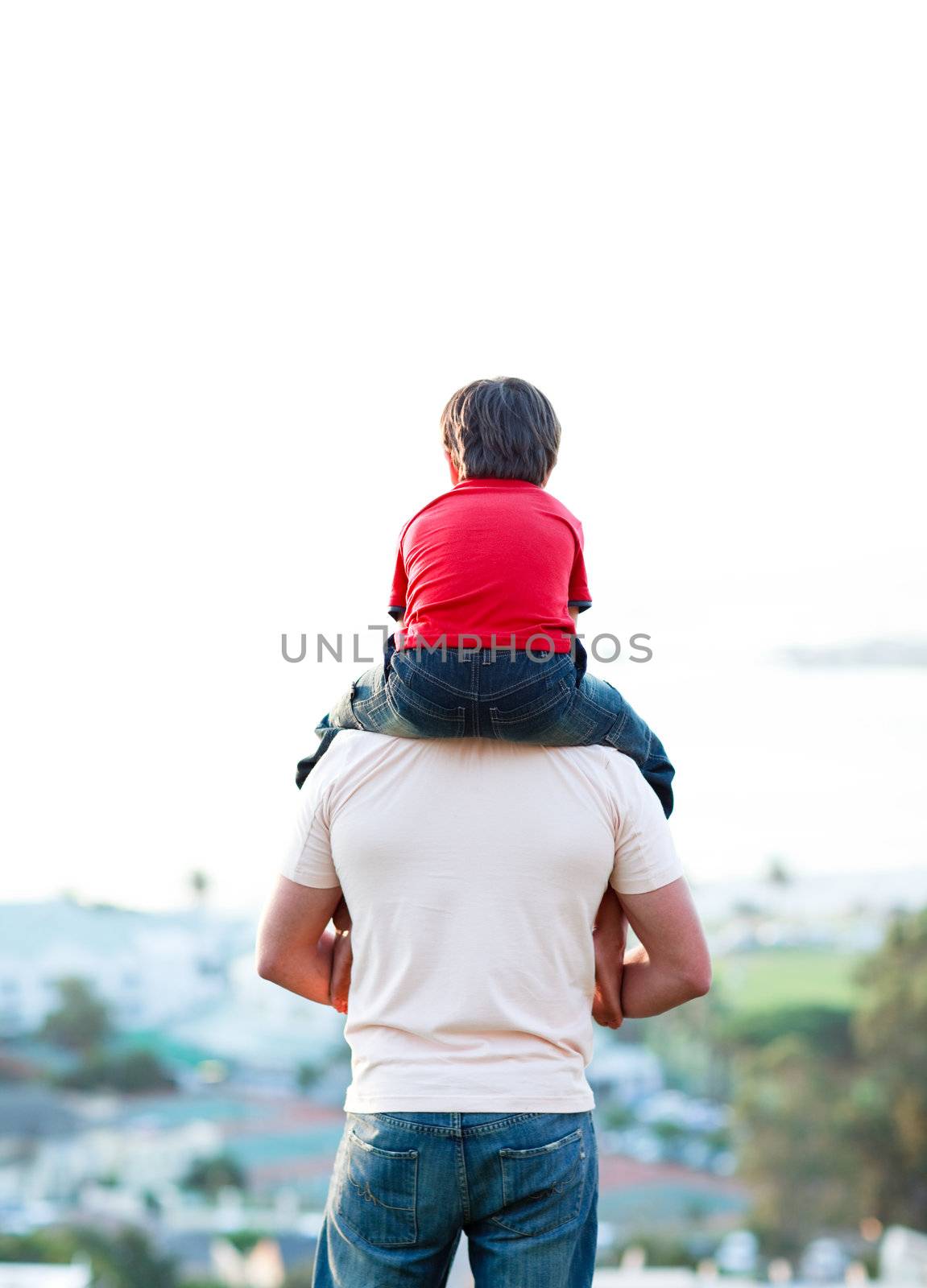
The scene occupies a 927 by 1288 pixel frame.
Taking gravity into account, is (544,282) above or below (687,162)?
below

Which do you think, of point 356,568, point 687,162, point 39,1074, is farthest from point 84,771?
point 687,162

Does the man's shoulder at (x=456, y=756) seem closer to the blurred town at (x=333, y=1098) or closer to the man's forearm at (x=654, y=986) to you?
the man's forearm at (x=654, y=986)

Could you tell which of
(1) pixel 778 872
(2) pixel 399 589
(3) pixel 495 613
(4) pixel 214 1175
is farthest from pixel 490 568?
(4) pixel 214 1175

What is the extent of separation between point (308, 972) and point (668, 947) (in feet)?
1.07

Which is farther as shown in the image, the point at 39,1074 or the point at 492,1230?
the point at 39,1074

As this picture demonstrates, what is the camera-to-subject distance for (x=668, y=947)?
1062mm

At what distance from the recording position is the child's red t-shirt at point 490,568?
990mm

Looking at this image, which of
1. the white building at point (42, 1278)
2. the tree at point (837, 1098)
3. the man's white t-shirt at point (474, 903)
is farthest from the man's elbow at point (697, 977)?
the tree at point (837, 1098)

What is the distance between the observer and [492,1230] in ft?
3.22

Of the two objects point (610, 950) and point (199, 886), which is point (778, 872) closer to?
point (199, 886)

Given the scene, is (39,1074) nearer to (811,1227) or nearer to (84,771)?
(84,771)

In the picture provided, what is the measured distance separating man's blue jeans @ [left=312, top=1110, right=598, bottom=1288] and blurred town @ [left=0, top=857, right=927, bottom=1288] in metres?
7.46

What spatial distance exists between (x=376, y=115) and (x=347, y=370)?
155 cm

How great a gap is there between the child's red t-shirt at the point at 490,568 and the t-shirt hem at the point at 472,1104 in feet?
1.21
